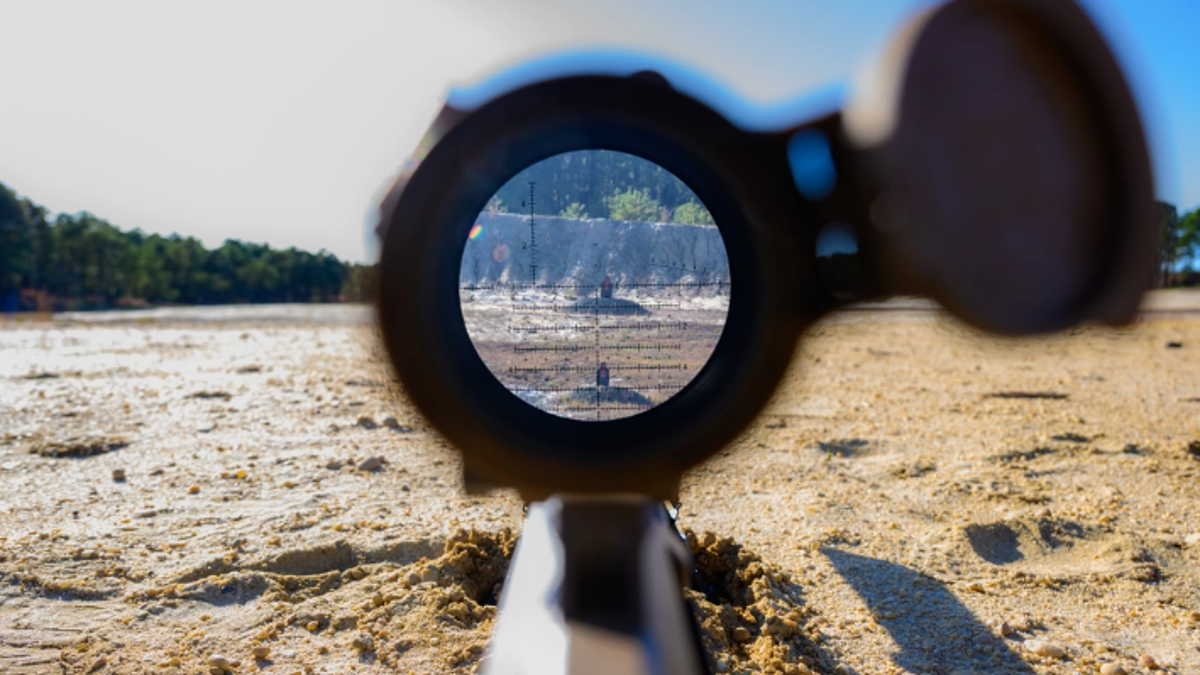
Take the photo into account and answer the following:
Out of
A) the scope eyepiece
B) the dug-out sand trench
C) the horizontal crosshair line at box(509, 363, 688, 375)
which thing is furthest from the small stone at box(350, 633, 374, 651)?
the horizontal crosshair line at box(509, 363, 688, 375)

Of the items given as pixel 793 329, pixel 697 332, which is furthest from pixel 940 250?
pixel 697 332

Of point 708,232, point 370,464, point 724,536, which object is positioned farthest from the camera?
point 370,464

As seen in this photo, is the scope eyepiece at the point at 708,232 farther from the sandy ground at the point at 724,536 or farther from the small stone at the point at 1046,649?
the small stone at the point at 1046,649

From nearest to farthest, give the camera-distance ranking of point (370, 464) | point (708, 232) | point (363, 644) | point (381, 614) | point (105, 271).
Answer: point (708, 232) < point (363, 644) < point (381, 614) < point (370, 464) < point (105, 271)

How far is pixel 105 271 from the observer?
32.1 metres

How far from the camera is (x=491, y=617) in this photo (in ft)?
6.31

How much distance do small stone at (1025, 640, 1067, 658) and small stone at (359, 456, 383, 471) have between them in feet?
8.84

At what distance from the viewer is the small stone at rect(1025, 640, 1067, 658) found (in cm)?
184

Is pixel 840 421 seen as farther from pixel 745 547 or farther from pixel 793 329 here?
pixel 793 329

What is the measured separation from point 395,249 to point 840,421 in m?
3.76

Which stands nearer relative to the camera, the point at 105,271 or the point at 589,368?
the point at 589,368

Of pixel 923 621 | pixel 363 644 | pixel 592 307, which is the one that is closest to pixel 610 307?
pixel 592 307

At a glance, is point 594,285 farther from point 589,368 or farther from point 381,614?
point 381,614

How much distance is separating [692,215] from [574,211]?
21 cm
